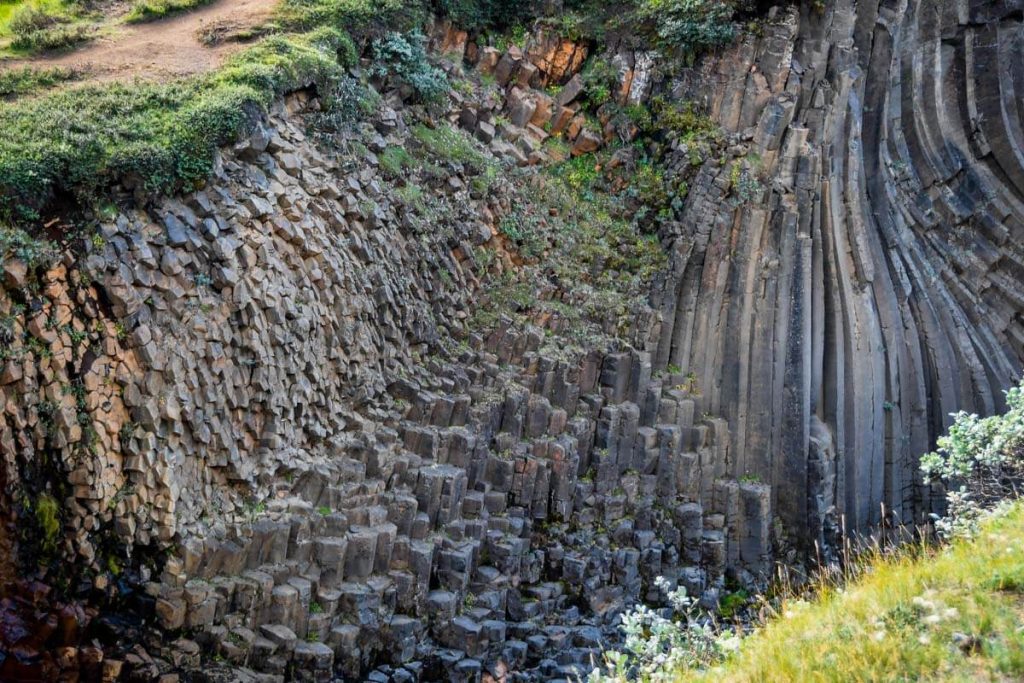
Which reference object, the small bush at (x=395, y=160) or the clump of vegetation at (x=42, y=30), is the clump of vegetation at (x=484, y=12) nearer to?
the small bush at (x=395, y=160)

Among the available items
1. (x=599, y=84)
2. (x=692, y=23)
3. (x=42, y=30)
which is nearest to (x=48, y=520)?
(x=42, y=30)

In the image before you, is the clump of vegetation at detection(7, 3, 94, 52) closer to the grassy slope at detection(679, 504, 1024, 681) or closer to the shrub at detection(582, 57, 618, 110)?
the shrub at detection(582, 57, 618, 110)

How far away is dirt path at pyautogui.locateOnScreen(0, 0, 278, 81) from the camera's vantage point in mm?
13423

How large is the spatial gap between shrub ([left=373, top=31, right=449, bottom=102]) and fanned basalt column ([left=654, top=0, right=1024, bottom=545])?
15.5 feet

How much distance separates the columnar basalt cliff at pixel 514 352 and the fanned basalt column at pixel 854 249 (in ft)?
0.18

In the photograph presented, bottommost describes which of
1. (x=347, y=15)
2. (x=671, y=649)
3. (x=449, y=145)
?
(x=671, y=649)

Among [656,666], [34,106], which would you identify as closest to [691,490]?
[656,666]

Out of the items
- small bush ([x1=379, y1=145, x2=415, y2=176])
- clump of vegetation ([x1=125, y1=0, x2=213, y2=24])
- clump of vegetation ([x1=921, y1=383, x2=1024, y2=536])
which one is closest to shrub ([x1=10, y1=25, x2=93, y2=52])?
clump of vegetation ([x1=125, y1=0, x2=213, y2=24])

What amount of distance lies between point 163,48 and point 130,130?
10.1 feet

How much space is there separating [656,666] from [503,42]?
13.3 m

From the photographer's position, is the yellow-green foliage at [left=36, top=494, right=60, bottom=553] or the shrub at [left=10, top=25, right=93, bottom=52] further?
the shrub at [left=10, top=25, right=93, bottom=52]

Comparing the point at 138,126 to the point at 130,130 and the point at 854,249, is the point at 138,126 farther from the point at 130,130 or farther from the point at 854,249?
the point at 854,249

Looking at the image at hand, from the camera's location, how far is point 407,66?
1566 centimetres

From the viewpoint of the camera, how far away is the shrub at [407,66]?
1553cm
